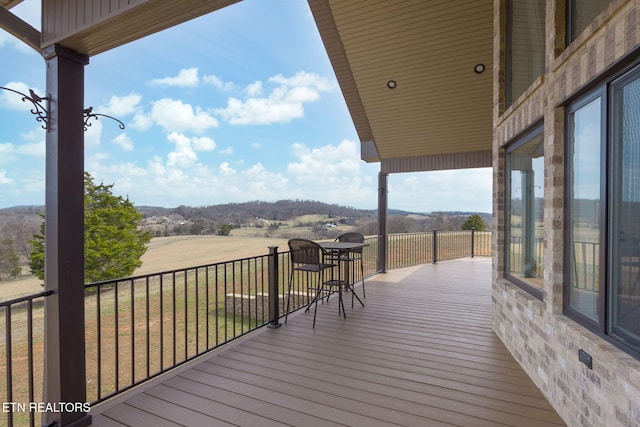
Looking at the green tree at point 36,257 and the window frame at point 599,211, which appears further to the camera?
the green tree at point 36,257

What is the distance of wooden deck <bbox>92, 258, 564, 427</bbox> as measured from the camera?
6.63ft

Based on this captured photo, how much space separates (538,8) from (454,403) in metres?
3.08

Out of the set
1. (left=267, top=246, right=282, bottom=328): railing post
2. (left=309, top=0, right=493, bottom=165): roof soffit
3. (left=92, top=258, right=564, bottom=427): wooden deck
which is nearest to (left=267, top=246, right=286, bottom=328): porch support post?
(left=267, top=246, right=282, bottom=328): railing post

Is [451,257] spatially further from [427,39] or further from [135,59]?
[135,59]

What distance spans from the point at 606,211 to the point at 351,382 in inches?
76.1

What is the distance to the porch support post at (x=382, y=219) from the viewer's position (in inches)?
285

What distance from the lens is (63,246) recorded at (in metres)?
1.96

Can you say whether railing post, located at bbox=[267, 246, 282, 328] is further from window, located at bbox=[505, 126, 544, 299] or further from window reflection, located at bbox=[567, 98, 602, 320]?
window reflection, located at bbox=[567, 98, 602, 320]

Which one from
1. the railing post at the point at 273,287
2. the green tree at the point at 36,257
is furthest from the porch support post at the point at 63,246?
the green tree at the point at 36,257

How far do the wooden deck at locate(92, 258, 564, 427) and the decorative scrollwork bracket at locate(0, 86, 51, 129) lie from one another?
186 centimetres

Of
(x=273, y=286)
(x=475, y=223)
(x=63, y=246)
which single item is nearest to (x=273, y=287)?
(x=273, y=286)

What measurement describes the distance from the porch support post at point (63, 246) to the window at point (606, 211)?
9.71 feet

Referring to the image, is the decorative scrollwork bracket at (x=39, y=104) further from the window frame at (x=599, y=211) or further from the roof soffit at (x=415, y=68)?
the roof soffit at (x=415, y=68)

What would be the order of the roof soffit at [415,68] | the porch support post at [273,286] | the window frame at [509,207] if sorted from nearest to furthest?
the window frame at [509,207]
the porch support post at [273,286]
the roof soffit at [415,68]
